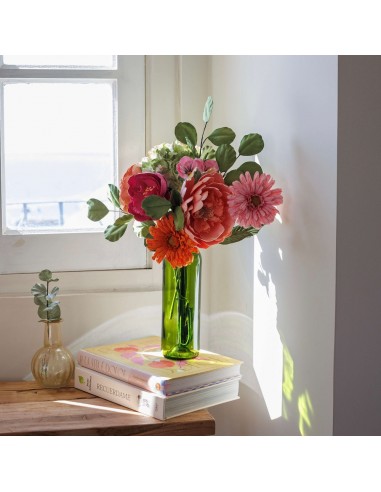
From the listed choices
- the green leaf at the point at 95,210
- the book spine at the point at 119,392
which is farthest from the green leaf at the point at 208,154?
the book spine at the point at 119,392

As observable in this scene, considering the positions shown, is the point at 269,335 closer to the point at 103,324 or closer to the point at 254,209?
the point at 254,209

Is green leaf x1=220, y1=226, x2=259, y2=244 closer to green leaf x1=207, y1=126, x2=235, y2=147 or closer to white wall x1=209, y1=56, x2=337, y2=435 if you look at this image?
white wall x1=209, y1=56, x2=337, y2=435

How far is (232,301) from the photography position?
5.08 feet

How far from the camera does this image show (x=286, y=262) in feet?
4.18

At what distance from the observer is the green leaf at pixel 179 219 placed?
1244 mm

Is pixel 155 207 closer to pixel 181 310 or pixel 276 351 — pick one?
pixel 181 310

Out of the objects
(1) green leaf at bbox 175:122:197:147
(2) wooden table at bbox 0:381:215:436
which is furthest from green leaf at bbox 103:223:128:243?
(2) wooden table at bbox 0:381:215:436

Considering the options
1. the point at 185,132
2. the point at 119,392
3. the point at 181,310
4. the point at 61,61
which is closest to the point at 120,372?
the point at 119,392

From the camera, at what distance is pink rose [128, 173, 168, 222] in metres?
1.28

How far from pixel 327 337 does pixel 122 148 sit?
74cm

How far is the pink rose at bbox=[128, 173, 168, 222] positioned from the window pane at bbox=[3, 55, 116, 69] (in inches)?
18.5
